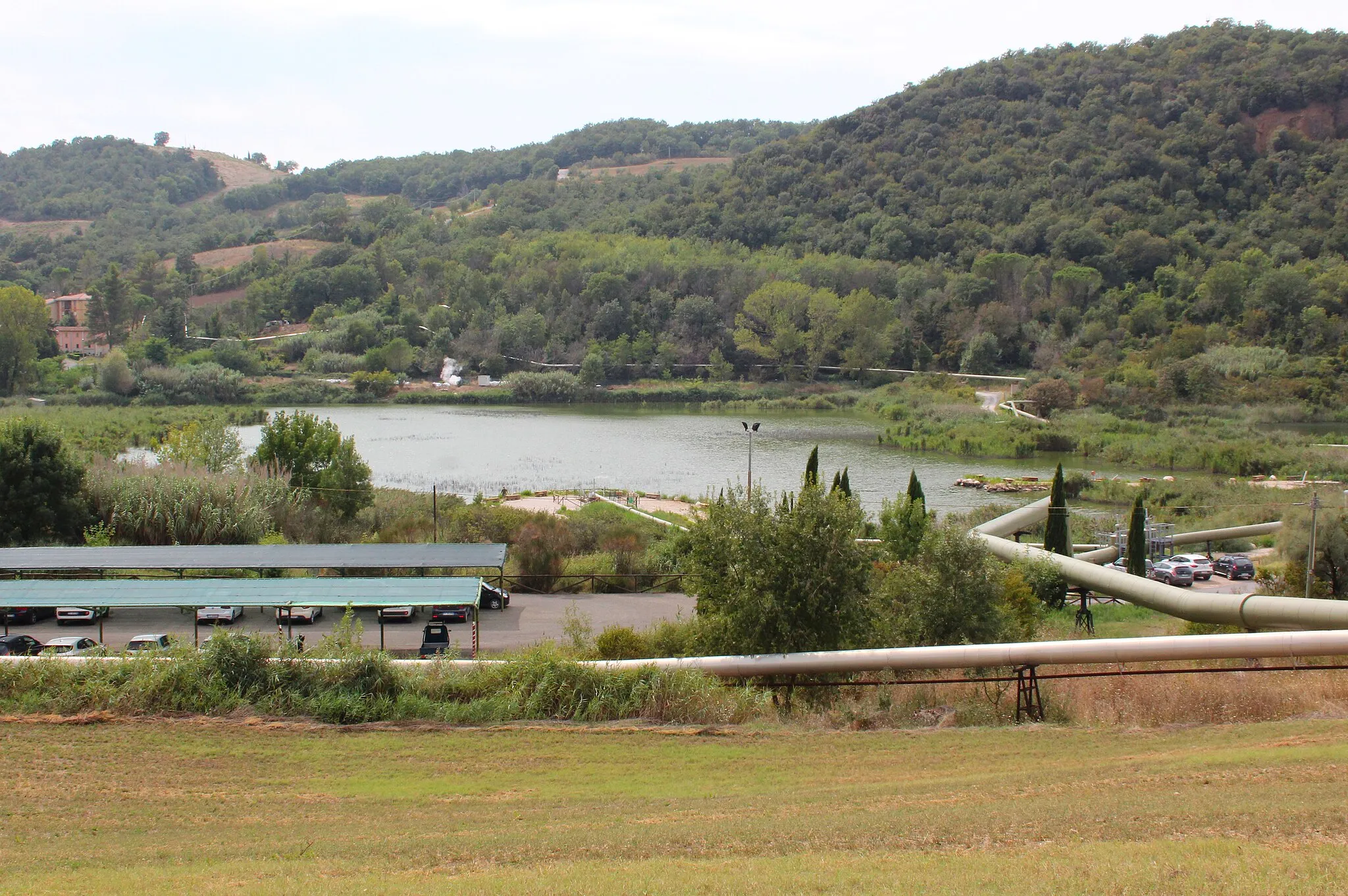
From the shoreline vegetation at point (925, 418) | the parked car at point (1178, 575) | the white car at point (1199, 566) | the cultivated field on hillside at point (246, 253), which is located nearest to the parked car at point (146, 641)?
the shoreline vegetation at point (925, 418)

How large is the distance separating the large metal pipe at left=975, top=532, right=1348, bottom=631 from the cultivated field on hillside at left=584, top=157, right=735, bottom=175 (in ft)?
454

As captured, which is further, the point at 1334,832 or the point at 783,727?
the point at 783,727

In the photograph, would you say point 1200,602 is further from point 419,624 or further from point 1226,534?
point 419,624

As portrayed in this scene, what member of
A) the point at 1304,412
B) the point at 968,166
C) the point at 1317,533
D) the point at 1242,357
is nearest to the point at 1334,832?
the point at 1317,533

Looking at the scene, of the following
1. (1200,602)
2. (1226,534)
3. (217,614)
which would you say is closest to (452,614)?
Result: (217,614)

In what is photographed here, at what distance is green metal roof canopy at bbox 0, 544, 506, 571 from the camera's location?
20.6 metres

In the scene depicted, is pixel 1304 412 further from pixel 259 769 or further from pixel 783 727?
pixel 259 769

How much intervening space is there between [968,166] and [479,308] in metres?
47.5

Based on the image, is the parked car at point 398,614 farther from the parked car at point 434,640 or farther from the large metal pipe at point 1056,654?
the large metal pipe at point 1056,654

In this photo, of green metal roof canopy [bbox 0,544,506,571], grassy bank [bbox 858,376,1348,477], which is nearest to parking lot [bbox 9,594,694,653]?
green metal roof canopy [bbox 0,544,506,571]

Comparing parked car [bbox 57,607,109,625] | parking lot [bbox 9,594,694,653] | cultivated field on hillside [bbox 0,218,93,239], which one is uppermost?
cultivated field on hillside [bbox 0,218,93,239]

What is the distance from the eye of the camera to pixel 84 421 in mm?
52906

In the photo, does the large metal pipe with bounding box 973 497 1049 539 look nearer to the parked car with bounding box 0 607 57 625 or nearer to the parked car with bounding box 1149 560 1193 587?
the parked car with bounding box 1149 560 1193 587

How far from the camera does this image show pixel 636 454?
50.4 metres
